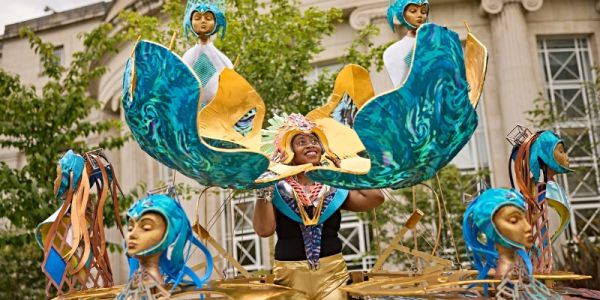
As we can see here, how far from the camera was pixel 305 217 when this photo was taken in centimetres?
361

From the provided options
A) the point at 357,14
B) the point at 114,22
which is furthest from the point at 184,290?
the point at 114,22

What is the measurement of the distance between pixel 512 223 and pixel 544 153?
0.83m

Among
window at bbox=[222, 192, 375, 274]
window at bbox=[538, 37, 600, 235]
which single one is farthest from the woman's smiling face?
window at bbox=[538, 37, 600, 235]

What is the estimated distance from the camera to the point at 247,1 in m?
9.12

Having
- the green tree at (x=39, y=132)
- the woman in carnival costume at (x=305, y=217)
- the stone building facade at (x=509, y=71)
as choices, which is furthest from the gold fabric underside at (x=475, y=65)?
the stone building facade at (x=509, y=71)

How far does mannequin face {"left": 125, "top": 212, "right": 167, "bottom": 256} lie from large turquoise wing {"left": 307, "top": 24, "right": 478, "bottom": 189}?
0.90 metres

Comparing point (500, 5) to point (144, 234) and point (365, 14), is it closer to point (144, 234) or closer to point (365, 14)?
point (365, 14)

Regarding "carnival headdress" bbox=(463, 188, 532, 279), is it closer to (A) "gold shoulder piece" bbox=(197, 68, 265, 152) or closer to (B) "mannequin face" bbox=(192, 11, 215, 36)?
(A) "gold shoulder piece" bbox=(197, 68, 265, 152)

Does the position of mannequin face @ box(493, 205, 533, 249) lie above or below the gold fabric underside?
below

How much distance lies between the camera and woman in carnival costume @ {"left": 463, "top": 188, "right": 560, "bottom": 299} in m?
2.64

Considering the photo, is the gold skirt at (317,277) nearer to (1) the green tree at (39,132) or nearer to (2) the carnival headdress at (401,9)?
(2) the carnival headdress at (401,9)

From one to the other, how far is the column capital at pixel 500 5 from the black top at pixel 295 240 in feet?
31.1


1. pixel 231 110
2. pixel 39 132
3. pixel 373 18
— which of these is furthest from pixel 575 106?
pixel 231 110

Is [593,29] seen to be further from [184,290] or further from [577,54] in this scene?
[184,290]
